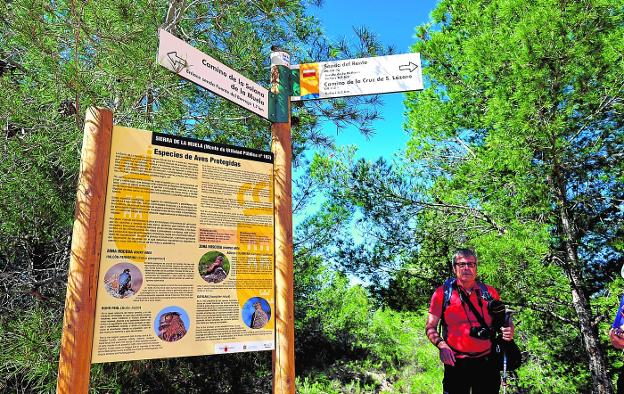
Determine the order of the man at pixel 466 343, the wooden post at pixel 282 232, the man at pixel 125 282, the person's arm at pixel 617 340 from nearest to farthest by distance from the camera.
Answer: the man at pixel 125 282
the person's arm at pixel 617 340
the man at pixel 466 343
the wooden post at pixel 282 232

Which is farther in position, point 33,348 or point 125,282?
point 33,348

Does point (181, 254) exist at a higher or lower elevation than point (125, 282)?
higher

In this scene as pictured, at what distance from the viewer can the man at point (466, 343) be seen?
7.28 feet

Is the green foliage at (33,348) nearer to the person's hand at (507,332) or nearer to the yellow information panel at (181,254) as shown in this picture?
the yellow information panel at (181,254)

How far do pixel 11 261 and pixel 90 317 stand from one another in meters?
2.32

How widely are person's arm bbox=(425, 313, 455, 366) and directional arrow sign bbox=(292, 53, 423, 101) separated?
150 cm

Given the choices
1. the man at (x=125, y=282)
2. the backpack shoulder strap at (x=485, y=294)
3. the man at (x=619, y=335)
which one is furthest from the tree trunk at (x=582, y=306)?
the man at (x=125, y=282)

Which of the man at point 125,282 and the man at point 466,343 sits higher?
the man at point 125,282

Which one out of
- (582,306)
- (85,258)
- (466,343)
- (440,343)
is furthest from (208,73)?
(582,306)

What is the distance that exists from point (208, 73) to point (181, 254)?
106 centimetres

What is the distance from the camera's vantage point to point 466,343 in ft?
7.35

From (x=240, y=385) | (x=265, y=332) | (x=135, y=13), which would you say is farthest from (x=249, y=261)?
(x=240, y=385)

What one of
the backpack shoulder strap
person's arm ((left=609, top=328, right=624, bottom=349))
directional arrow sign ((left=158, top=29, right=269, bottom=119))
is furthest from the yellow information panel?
person's arm ((left=609, top=328, right=624, bottom=349))

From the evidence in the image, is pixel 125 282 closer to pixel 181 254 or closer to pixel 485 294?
pixel 181 254
